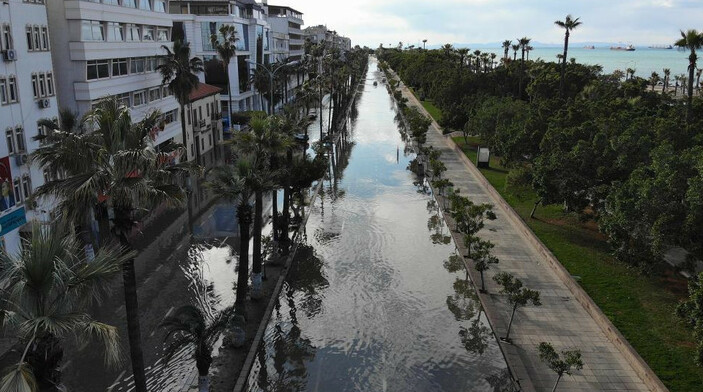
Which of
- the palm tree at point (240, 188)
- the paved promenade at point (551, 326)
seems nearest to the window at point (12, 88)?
the palm tree at point (240, 188)

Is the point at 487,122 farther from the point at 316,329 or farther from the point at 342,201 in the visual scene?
the point at 316,329

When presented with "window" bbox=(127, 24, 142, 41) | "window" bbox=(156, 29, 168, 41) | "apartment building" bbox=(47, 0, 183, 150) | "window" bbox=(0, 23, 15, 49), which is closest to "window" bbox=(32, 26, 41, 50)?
"window" bbox=(0, 23, 15, 49)

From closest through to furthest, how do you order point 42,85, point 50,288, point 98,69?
point 50,288
point 42,85
point 98,69

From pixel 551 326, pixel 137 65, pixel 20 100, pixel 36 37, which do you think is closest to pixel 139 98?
pixel 137 65

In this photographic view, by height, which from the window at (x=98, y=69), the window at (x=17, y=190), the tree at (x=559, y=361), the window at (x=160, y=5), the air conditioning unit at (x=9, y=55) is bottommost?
the tree at (x=559, y=361)

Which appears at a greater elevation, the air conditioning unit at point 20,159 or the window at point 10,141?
the window at point 10,141

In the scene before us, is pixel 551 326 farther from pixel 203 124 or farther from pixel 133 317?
pixel 203 124

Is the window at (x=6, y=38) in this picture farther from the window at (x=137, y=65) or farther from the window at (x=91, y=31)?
the window at (x=137, y=65)

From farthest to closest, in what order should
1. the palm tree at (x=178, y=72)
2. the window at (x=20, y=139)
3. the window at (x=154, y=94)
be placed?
the window at (x=154, y=94)
the palm tree at (x=178, y=72)
the window at (x=20, y=139)
